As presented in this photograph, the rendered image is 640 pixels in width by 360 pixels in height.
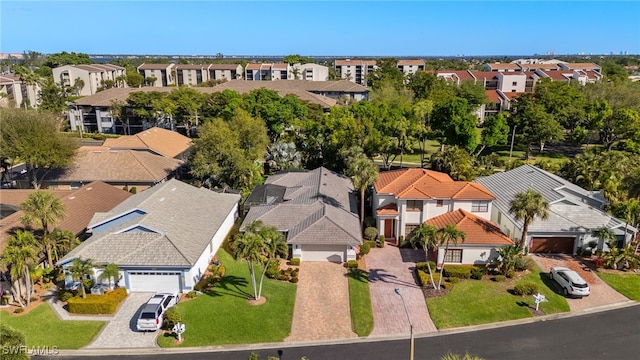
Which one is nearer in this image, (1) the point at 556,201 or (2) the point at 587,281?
(2) the point at 587,281

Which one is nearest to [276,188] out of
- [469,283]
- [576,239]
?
[469,283]

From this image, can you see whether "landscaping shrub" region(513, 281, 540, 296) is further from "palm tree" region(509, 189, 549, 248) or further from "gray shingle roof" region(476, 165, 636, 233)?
"gray shingle roof" region(476, 165, 636, 233)

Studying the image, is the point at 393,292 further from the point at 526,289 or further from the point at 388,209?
the point at 388,209

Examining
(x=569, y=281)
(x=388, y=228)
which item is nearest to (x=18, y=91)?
(x=388, y=228)

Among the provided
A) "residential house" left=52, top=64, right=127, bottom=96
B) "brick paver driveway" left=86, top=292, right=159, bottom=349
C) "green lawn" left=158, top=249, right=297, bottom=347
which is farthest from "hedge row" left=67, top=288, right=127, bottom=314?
"residential house" left=52, top=64, right=127, bottom=96

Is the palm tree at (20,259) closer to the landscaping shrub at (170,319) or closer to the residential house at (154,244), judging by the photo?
the residential house at (154,244)

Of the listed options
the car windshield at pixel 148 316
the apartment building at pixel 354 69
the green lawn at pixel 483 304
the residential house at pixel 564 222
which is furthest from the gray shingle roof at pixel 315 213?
the apartment building at pixel 354 69
